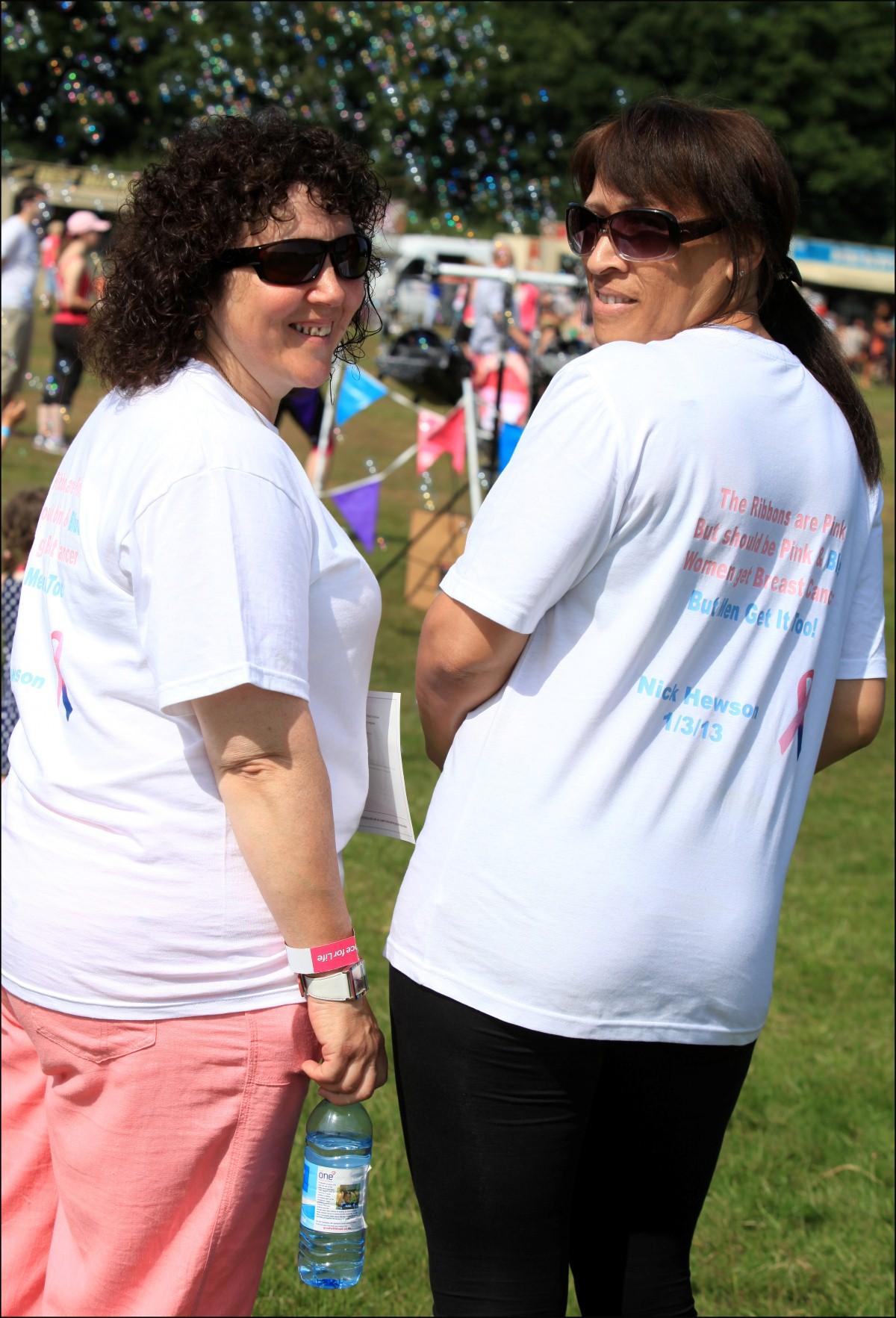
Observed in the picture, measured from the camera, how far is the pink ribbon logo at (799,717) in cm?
165

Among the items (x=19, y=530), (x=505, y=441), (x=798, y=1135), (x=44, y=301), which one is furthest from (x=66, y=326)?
(x=798, y=1135)

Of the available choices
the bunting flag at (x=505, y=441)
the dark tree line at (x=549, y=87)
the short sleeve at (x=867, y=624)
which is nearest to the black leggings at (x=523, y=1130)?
the short sleeve at (x=867, y=624)

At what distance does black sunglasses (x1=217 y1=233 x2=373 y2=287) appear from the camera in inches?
69.9

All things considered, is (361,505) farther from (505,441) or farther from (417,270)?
(417,270)

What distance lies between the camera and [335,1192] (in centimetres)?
175

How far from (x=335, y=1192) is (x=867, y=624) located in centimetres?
101

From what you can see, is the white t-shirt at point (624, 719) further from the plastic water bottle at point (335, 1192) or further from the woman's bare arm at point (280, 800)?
the plastic water bottle at point (335, 1192)

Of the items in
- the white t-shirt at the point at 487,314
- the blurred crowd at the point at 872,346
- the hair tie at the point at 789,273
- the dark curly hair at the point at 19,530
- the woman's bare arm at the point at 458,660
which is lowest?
the blurred crowd at the point at 872,346

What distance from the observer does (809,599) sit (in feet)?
5.49

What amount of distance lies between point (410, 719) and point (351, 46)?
87.7ft

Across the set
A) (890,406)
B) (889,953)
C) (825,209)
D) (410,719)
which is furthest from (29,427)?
(825,209)

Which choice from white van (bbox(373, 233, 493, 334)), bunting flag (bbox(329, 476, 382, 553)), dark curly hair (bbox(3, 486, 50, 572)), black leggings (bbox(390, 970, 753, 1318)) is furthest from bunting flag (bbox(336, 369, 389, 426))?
black leggings (bbox(390, 970, 753, 1318))

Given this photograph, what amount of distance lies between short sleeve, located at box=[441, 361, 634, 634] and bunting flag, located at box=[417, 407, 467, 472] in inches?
270

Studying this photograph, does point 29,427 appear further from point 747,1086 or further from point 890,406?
point 747,1086
